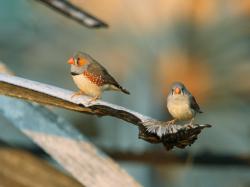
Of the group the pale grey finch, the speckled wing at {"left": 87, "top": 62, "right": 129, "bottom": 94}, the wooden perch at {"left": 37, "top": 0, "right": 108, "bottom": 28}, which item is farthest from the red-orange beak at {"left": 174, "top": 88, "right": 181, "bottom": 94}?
the wooden perch at {"left": 37, "top": 0, "right": 108, "bottom": 28}

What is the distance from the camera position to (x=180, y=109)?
5.44ft

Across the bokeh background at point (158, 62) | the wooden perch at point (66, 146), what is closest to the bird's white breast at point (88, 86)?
the wooden perch at point (66, 146)

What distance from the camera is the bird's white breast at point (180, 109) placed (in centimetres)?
164

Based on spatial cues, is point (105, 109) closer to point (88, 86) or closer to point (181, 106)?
point (181, 106)

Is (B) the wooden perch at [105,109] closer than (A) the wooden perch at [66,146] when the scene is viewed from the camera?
Yes

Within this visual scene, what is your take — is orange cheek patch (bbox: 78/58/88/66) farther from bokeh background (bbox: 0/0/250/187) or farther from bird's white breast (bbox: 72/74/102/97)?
bokeh background (bbox: 0/0/250/187)

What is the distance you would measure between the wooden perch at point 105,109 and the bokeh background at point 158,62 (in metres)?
2.12

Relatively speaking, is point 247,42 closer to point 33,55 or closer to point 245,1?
point 245,1

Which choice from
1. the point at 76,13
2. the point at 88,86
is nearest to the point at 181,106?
the point at 88,86

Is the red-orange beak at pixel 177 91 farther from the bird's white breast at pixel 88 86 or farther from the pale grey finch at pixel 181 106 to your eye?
the bird's white breast at pixel 88 86

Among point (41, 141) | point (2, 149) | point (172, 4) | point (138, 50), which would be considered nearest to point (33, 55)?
point (138, 50)

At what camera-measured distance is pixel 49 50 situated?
147 inches

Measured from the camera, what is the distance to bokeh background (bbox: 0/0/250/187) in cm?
364

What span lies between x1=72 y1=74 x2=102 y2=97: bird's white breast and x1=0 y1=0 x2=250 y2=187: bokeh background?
158 centimetres
